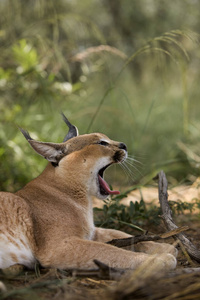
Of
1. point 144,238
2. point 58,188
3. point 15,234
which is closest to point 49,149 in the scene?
point 58,188

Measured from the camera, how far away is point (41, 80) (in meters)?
4.72

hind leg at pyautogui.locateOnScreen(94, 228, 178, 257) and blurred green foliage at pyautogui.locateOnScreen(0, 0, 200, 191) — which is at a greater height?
blurred green foliage at pyautogui.locateOnScreen(0, 0, 200, 191)

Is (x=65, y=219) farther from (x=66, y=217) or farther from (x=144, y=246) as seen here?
(x=144, y=246)

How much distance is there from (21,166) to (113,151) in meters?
1.77

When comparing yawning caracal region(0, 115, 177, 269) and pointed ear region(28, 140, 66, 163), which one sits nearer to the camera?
yawning caracal region(0, 115, 177, 269)

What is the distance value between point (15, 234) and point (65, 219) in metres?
0.36

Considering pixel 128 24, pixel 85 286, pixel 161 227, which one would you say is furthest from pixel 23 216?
pixel 128 24

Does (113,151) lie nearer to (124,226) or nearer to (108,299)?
(124,226)

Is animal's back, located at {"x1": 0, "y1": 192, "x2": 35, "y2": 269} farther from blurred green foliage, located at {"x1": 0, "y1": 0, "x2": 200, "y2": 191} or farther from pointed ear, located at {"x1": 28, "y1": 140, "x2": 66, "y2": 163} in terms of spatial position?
blurred green foliage, located at {"x1": 0, "y1": 0, "x2": 200, "y2": 191}

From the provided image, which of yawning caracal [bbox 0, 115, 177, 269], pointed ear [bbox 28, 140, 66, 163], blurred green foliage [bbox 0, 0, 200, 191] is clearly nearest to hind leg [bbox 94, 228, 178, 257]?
yawning caracal [bbox 0, 115, 177, 269]

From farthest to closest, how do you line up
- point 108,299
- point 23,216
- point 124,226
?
1. point 124,226
2. point 23,216
3. point 108,299

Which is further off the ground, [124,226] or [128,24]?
[128,24]

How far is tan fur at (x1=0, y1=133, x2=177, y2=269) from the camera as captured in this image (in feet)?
8.12

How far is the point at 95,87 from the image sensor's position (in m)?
6.30
